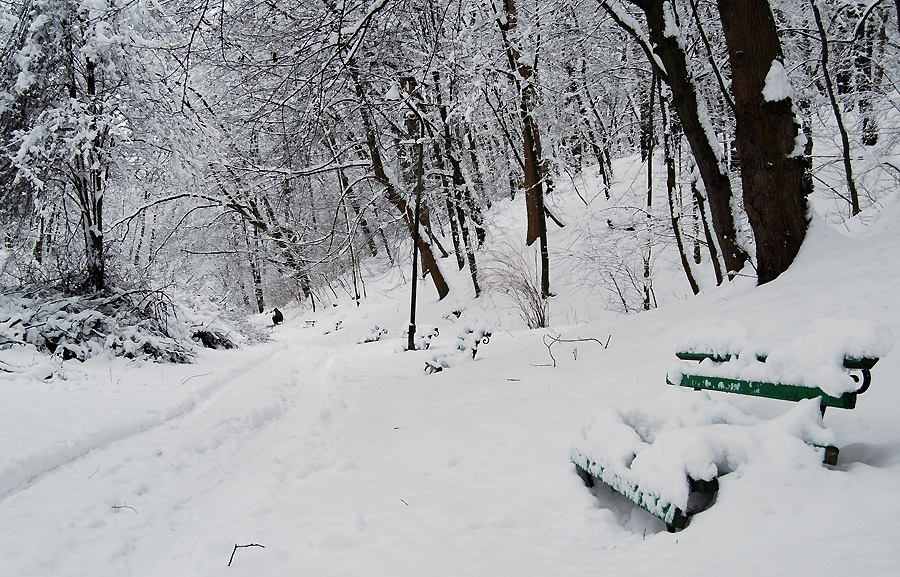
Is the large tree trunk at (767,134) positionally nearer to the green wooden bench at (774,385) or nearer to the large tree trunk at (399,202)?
the green wooden bench at (774,385)

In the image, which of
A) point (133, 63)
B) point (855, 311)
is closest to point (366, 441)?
point (855, 311)

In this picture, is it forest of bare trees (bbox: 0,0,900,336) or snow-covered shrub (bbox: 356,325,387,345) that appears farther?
snow-covered shrub (bbox: 356,325,387,345)

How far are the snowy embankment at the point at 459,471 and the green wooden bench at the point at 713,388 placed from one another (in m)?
0.08

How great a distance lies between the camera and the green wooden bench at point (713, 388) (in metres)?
2.12

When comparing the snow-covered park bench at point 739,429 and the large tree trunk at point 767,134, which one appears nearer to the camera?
the snow-covered park bench at point 739,429

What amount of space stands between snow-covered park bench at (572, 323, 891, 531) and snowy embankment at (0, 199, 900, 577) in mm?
70

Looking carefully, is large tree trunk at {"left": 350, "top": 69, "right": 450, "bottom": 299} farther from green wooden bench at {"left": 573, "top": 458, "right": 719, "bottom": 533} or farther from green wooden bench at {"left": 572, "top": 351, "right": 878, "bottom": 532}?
green wooden bench at {"left": 573, "top": 458, "right": 719, "bottom": 533}

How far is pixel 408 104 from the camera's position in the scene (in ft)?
37.9

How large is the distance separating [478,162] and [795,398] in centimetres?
1653

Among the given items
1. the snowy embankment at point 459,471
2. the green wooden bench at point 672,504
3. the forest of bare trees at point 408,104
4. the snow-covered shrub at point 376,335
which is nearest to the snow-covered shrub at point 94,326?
the forest of bare trees at point 408,104

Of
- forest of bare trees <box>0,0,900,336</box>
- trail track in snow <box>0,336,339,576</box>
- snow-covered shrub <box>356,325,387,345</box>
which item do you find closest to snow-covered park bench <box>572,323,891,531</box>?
trail track in snow <box>0,336,339,576</box>

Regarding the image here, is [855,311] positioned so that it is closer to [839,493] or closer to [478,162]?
[839,493]

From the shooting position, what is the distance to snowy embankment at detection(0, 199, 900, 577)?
6.68ft

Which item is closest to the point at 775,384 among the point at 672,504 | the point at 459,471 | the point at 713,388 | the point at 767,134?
the point at 713,388
